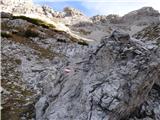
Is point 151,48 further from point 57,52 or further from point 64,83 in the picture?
point 57,52

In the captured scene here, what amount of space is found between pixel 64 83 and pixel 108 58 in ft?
11.0

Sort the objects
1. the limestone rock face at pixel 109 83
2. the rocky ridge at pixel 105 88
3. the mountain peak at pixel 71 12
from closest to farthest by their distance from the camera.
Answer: the limestone rock face at pixel 109 83, the rocky ridge at pixel 105 88, the mountain peak at pixel 71 12

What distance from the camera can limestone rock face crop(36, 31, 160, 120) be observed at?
18.1 m

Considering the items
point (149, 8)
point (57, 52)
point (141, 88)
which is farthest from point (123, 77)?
point (149, 8)

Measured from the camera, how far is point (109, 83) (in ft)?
61.2

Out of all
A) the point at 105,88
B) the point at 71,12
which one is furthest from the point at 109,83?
the point at 71,12

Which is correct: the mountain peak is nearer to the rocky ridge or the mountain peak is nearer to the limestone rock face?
the rocky ridge

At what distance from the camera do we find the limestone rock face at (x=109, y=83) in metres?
18.1

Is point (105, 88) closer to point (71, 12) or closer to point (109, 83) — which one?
point (109, 83)

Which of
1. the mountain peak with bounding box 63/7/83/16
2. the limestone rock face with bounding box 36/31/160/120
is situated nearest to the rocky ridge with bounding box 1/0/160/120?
the limestone rock face with bounding box 36/31/160/120

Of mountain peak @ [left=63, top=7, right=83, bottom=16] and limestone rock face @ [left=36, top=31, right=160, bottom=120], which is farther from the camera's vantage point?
mountain peak @ [left=63, top=7, right=83, bottom=16]

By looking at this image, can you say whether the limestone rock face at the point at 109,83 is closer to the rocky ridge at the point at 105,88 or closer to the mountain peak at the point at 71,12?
the rocky ridge at the point at 105,88

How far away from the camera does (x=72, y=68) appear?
71.4 feet

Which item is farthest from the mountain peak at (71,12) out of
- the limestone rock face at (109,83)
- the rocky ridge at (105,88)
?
the limestone rock face at (109,83)
